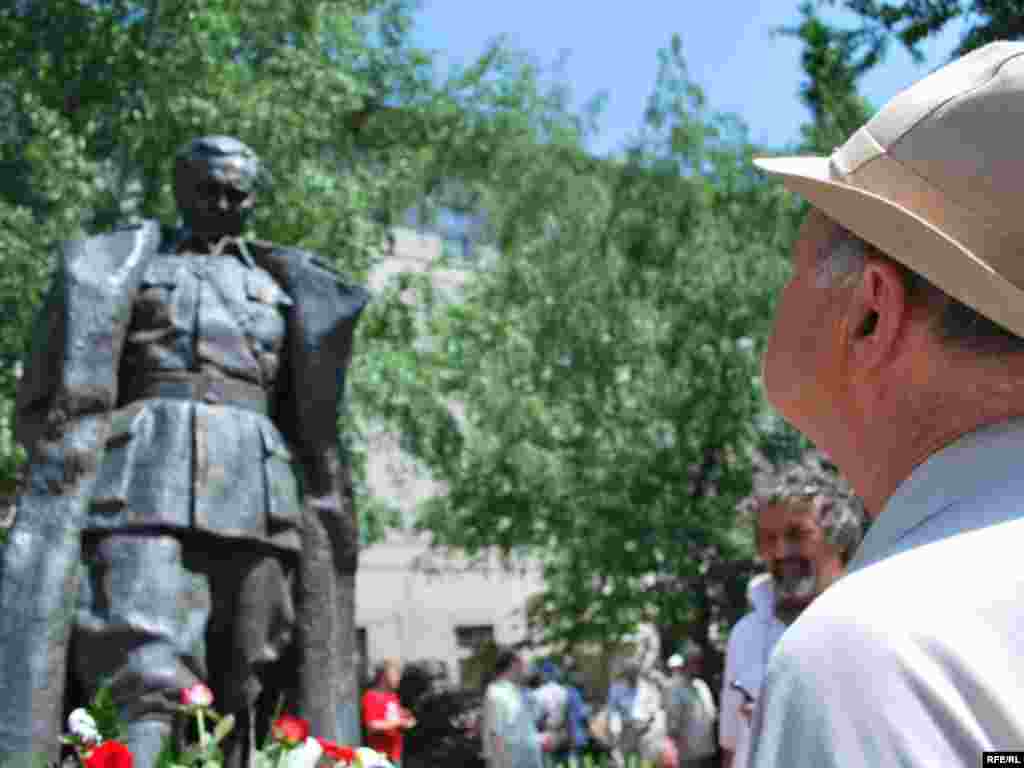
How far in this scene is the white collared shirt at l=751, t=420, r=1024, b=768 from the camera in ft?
2.68

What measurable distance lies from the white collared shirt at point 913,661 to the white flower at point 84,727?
110 inches

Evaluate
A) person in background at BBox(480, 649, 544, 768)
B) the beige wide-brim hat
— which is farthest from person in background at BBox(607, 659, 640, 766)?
the beige wide-brim hat

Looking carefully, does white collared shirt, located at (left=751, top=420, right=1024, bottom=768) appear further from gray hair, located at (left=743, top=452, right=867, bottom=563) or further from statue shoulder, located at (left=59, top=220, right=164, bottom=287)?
statue shoulder, located at (left=59, top=220, right=164, bottom=287)

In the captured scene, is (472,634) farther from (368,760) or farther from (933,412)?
(933,412)

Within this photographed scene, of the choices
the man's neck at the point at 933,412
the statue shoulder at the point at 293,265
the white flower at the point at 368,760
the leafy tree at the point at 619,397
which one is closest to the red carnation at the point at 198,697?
the white flower at the point at 368,760

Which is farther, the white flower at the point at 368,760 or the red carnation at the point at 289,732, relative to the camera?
the red carnation at the point at 289,732

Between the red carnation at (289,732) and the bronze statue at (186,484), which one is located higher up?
the bronze statue at (186,484)

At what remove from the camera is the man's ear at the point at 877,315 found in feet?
3.60

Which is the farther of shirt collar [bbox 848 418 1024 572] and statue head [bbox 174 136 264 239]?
statue head [bbox 174 136 264 239]

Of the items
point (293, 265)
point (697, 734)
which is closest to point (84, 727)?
point (293, 265)

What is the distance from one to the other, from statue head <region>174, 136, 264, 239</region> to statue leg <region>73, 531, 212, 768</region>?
114 centimetres

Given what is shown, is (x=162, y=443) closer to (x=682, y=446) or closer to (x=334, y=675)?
(x=334, y=675)

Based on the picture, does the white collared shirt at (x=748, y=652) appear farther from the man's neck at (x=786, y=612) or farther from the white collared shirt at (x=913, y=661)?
the white collared shirt at (x=913, y=661)

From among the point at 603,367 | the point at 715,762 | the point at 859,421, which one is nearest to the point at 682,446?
the point at 603,367
